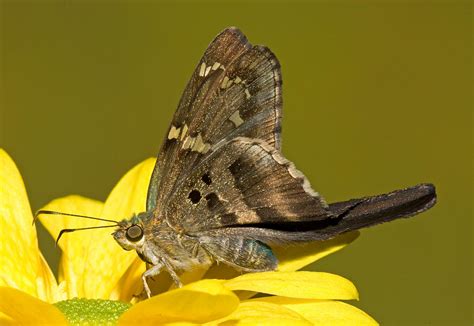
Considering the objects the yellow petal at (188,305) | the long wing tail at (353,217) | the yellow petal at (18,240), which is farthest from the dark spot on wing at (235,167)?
the yellow petal at (18,240)

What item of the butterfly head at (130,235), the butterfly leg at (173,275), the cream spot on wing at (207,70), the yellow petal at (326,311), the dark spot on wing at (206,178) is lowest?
the yellow petal at (326,311)

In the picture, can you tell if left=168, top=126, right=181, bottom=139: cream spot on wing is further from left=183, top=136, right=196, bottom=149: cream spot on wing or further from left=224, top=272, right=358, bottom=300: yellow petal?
left=224, top=272, right=358, bottom=300: yellow petal

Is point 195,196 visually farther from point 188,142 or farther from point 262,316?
point 262,316

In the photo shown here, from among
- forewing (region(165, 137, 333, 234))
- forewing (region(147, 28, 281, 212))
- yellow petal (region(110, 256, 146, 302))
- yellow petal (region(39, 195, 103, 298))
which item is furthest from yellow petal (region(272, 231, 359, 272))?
yellow petal (region(39, 195, 103, 298))

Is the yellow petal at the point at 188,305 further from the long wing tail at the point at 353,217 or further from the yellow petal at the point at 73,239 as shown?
the yellow petal at the point at 73,239

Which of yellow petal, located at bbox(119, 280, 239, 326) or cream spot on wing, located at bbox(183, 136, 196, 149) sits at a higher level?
cream spot on wing, located at bbox(183, 136, 196, 149)

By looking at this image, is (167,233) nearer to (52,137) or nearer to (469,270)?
(469,270)

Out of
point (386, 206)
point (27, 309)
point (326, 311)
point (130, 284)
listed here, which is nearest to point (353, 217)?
point (386, 206)
